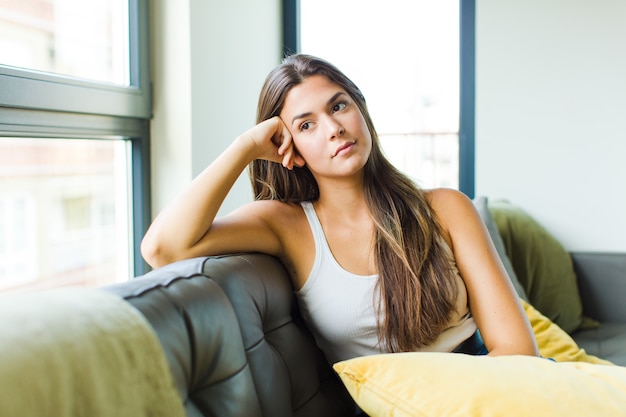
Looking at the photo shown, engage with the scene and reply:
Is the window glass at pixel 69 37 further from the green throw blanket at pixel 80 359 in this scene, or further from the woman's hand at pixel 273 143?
the green throw blanket at pixel 80 359

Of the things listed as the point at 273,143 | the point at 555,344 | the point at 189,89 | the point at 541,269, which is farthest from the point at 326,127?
the point at 541,269

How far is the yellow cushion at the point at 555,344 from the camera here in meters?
2.11

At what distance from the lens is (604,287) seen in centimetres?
279

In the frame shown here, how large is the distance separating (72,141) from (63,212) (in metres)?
0.20

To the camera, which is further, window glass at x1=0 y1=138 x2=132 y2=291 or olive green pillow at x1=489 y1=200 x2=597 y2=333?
olive green pillow at x1=489 y1=200 x2=597 y2=333

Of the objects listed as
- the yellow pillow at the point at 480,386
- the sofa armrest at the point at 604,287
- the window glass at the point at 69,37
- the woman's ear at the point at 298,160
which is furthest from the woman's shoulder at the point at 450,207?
the sofa armrest at the point at 604,287

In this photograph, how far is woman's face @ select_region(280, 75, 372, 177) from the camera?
152cm

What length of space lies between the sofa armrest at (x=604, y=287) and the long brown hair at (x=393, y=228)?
151 cm

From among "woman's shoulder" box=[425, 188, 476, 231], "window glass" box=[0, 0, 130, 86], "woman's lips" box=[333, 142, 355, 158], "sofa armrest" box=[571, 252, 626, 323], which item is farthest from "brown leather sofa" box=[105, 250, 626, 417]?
"sofa armrest" box=[571, 252, 626, 323]

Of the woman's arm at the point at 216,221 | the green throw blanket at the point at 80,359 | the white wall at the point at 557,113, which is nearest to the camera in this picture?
the green throw blanket at the point at 80,359

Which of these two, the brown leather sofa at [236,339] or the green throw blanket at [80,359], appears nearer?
the green throw blanket at [80,359]

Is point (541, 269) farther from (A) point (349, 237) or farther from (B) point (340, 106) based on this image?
(B) point (340, 106)

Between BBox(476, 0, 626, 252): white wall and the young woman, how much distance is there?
1515 millimetres

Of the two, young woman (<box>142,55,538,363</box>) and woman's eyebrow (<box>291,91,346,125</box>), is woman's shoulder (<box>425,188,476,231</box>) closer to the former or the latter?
young woman (<box>142,55,538,363</box>)
